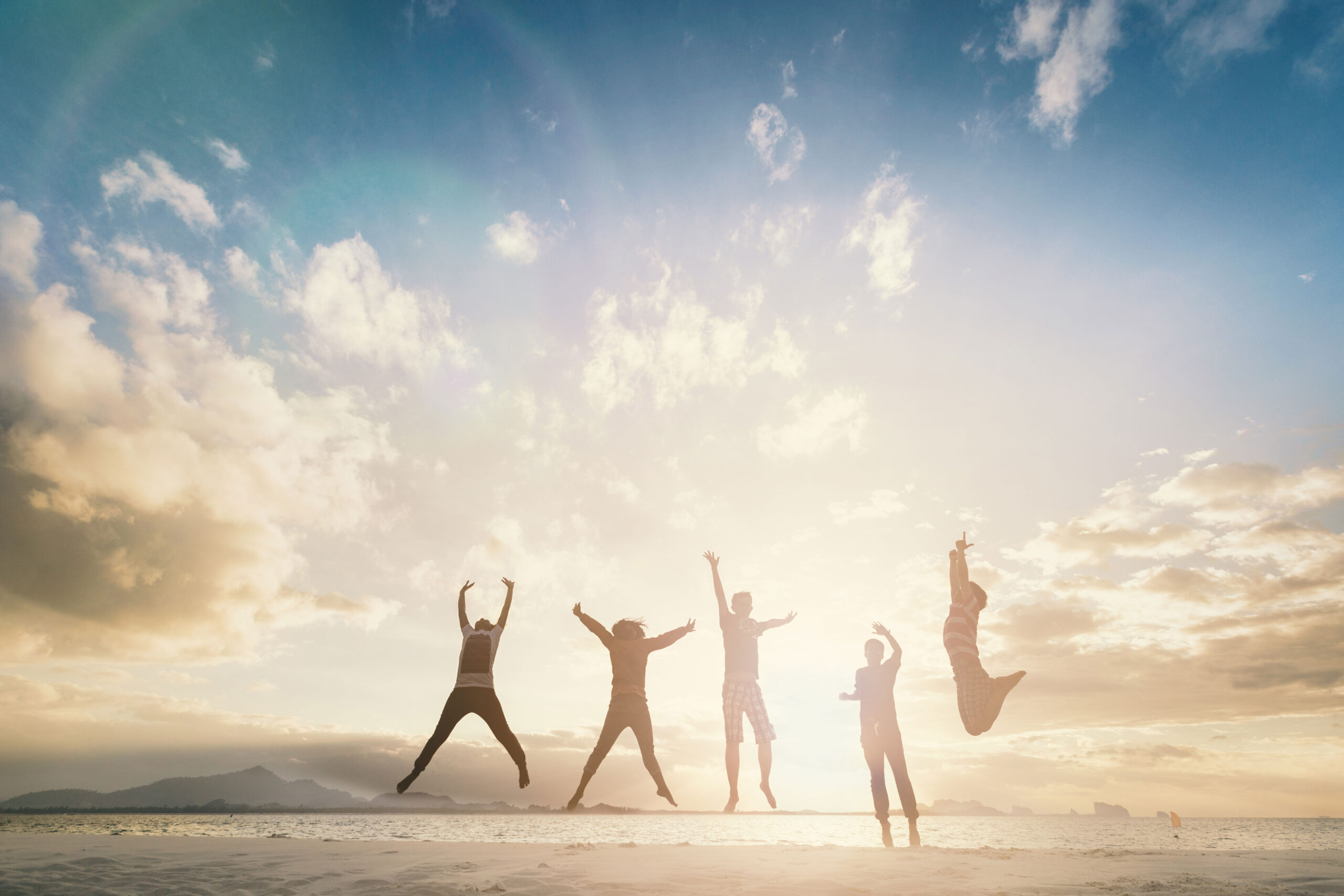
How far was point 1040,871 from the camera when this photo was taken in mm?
7324

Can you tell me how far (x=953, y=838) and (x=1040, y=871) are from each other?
34350 mm

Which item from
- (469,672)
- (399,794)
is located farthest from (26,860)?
(469,672)

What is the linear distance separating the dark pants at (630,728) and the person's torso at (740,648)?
1562 millimetres

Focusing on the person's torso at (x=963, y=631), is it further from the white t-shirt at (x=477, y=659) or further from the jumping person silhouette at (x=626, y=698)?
the white t-shirt at (x=477, y=659)

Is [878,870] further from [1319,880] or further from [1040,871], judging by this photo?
[1319,880]

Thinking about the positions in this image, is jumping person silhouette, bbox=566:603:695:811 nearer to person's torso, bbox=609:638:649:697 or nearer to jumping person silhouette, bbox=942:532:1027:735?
person's torso, bbox=609:638:649:697

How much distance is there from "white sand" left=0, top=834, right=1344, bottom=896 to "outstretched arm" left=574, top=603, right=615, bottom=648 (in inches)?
107

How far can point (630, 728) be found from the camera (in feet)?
29.2

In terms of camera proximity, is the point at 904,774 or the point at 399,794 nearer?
the point at 399,794

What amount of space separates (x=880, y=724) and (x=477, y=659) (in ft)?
22.1

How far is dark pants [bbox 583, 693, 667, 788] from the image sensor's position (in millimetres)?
8766

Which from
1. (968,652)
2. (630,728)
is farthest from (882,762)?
(630,728)

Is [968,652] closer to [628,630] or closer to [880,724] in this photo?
[880,724]

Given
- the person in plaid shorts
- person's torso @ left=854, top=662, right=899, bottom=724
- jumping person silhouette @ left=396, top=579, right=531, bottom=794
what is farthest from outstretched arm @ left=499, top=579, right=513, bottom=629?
person's torso @ left=854, top=662, right=899, bottom=724
